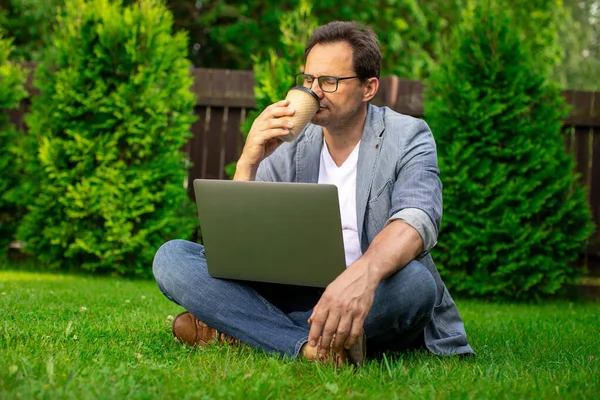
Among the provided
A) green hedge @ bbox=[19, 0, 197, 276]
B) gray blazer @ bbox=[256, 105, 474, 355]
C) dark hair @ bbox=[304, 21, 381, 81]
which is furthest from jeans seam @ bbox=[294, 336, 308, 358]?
green hedge @ bbox=[19, 0, 197, 276]

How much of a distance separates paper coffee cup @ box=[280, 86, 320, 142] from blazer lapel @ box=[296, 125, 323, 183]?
1.22 feet

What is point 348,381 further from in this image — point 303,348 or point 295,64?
point 295,64

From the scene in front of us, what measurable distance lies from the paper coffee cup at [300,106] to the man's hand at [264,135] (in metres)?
0.02

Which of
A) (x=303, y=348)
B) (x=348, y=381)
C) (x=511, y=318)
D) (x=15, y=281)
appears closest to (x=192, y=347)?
(x=303, y=348)

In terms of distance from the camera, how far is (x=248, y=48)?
14.7 metres

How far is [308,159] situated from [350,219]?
36cm

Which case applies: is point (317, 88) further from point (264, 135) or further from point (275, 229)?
point (275, 229)

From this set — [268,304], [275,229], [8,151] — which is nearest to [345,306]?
[275,229]

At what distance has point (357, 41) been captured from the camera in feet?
10.1

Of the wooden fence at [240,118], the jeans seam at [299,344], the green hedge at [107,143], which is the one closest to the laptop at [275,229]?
the jeans seam at [299,344]

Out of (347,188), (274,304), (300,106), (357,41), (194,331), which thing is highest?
(357,41)

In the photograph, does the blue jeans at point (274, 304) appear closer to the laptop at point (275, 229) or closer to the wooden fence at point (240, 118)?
the laptop at point (275, 229)

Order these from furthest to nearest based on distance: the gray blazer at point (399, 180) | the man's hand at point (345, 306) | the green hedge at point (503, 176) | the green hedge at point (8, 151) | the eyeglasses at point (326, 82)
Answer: the green hedge at point (8, 151)
the green hedge at point (503, 176)
the eyeglasses at point (326, 82)
the gray blazer at point (399, 180)
the man's hand at point (345, 306)

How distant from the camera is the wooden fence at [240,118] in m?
6.87
